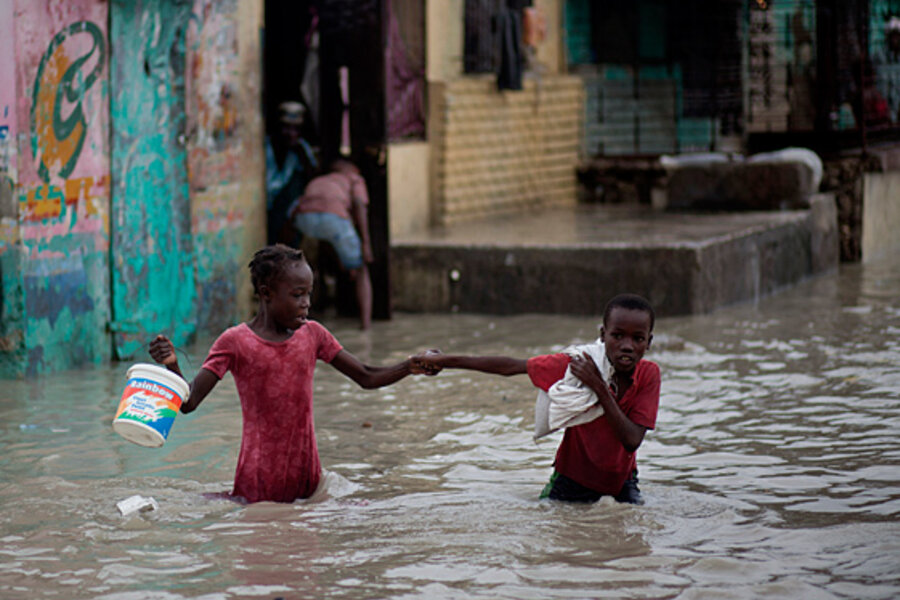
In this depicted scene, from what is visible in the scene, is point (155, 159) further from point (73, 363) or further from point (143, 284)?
point (73, 363)

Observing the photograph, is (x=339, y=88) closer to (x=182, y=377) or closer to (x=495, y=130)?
(x=495, y=130)

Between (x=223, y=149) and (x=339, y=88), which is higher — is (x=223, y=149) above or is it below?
below

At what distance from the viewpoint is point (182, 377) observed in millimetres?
5246

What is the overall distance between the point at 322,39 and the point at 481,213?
4289mm

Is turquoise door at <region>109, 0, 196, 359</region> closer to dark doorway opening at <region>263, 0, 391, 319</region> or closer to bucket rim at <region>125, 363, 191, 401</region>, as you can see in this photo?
dark doorway opening at <region>263, 0, 391, 319</region>

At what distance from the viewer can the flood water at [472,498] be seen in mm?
4801

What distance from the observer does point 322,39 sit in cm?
1155

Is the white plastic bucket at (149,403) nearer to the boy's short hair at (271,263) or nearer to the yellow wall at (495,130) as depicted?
the boy's short hair at (271,263)

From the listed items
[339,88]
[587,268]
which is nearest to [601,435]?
[587,268]

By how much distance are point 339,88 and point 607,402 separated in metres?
6.81

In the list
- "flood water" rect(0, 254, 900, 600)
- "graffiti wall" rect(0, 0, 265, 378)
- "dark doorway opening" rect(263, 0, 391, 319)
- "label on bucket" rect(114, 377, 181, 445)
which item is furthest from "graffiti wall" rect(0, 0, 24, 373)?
"label on bucket" rect(114, 377, 181, 445)

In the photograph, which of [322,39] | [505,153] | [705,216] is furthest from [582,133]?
[322,39]

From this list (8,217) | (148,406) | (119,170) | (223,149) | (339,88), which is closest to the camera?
(148,406)

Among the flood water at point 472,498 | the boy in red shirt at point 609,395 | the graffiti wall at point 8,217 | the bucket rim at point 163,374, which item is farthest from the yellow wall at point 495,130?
the bucket rim at point 163,374
